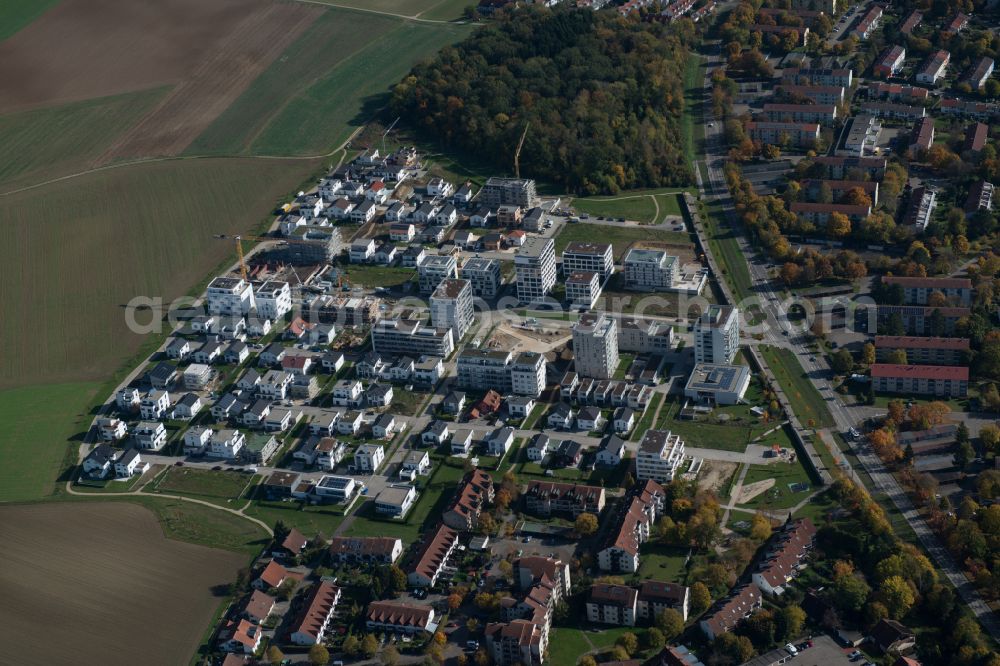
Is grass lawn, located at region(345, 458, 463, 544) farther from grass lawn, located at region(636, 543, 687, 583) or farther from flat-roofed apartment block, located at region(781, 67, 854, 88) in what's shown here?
flat-roofed apartment block, located at region(781, 67, 854, 88)

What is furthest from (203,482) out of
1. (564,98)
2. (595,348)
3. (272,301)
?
(564,98)

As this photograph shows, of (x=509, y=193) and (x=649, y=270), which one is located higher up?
(x=509, y=193)

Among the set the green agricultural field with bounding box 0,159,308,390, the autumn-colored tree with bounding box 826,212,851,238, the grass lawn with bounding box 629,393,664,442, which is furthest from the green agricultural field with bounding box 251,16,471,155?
the grass lawn with bounding box 629,393,664,442

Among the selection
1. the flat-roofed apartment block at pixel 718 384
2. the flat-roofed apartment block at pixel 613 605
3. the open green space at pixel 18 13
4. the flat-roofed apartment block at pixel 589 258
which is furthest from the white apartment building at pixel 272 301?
the open green space at pixel 18 13

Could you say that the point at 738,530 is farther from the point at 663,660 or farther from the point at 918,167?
the point at 918,167

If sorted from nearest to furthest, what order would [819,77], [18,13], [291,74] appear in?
[819,77] → [291,74] → [18,13]

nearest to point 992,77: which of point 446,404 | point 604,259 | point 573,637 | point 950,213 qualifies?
point 950,213

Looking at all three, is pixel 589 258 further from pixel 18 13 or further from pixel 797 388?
pixel 18 13
